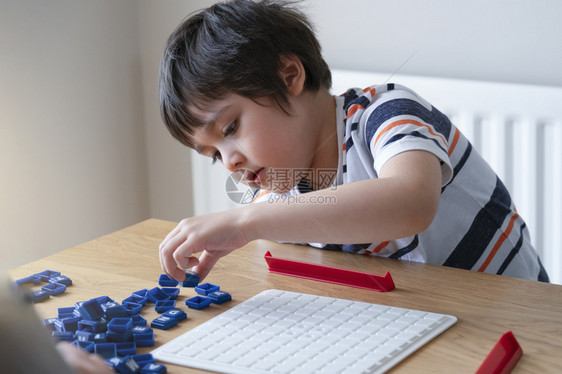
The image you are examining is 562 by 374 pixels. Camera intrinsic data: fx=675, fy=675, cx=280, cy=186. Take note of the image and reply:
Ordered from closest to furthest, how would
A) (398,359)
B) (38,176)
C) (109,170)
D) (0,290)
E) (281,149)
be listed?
(0,290) → (398,359) → (281,149) → (38,176) → (109,170)

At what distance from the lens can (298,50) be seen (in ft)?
3.26

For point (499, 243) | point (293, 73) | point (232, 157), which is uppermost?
point (293, 73)

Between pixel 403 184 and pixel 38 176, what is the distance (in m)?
1.26

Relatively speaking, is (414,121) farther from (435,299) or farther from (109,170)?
(109,170)

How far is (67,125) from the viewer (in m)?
1.81

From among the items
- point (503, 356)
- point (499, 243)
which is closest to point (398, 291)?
point (503, 356)

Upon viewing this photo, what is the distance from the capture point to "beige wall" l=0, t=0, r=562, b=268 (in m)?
1.49

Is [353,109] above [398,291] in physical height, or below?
above

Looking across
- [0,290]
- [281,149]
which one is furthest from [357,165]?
[0,290]

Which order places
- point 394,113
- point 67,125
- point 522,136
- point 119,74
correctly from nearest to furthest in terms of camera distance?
point 394,113 → point 522,136 → point 67,125 → point 119,74

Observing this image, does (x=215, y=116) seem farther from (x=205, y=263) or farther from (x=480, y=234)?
(x=480, y=234)

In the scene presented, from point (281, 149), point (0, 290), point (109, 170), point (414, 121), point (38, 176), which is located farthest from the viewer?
point (109, 170)

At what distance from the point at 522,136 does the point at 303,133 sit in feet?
2.21

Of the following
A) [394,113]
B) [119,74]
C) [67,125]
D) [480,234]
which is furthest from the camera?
[119,74]
